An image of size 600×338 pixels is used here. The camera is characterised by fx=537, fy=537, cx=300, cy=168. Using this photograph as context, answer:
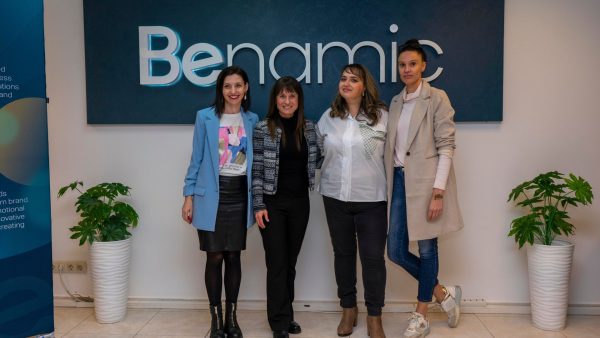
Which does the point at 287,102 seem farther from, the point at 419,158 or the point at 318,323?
the point at 318,323

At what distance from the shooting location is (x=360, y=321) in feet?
11.4

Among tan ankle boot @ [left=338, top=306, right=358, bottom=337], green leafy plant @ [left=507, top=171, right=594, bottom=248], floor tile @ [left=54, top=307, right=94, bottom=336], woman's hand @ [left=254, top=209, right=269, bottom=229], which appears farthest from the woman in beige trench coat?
floor tile @ [left=54, top=307, right=94, bottom=336]

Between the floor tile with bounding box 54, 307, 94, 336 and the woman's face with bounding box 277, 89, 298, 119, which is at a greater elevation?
the woman's face with bounding box 277, 89, 298, 119

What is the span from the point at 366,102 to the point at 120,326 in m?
2.12

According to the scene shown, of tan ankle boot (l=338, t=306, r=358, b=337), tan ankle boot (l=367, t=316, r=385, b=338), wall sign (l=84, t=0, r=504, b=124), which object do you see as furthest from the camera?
wall sign (l=84, t=0, r=504, b=124)

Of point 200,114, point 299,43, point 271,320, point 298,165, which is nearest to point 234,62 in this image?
point 299,43

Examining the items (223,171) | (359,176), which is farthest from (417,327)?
(223,171)

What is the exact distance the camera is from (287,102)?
118 inches

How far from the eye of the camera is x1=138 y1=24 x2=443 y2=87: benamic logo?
3.58 m

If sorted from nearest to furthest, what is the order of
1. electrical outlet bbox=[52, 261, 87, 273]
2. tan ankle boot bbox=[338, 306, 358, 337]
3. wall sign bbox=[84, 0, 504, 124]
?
tan ankle boot bbox=[338, 306, 358, 337] < wall sign bbox=[84, 0, 504, 124] < electrical outlet bbox=[52, 261, 87, 273]

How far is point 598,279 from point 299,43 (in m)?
2.58

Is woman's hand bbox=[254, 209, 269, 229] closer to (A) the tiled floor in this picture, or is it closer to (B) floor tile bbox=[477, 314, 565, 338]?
(A) the tiled floor

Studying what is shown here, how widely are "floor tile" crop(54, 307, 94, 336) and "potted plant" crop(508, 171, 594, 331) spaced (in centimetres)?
286

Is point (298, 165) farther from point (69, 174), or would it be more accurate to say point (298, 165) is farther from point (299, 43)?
point (69, 174)
